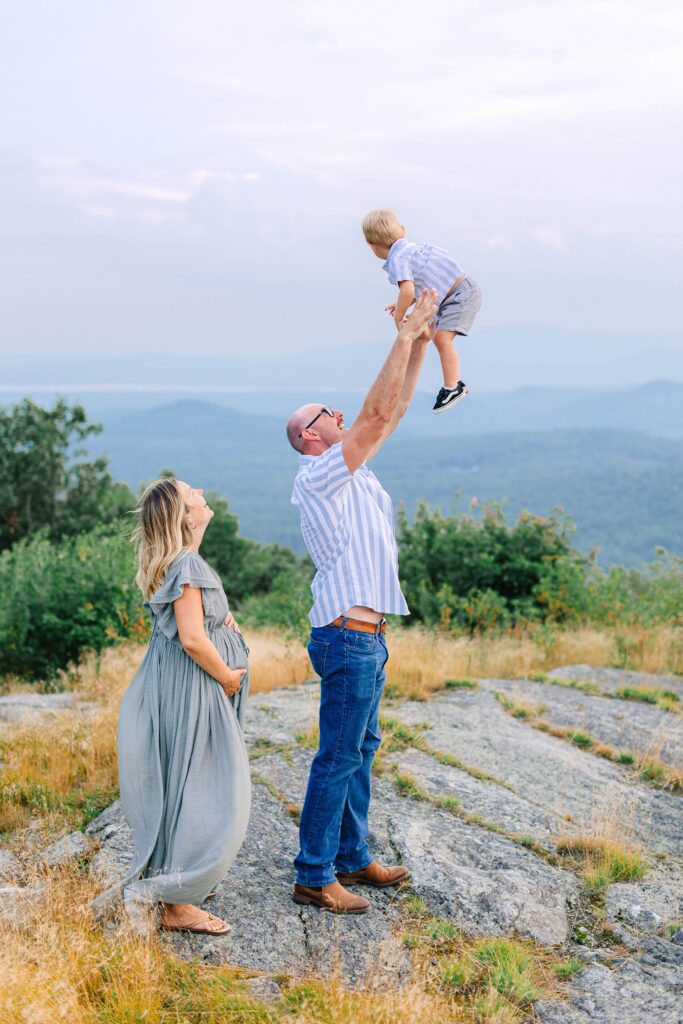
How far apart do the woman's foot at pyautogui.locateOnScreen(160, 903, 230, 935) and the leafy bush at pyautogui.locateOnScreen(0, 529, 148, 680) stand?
742cm

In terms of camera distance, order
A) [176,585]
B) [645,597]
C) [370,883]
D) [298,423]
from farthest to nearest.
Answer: [645,597] → [370,883] → [298,423] → [176,585]

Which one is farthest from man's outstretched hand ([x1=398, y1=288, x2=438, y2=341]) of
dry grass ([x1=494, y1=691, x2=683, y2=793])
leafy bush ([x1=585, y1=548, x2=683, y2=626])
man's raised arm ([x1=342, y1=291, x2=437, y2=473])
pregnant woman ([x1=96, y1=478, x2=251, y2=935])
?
leafy bush ([x1=585, y1=548, x2=683, y2=626])

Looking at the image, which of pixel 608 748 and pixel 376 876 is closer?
pixel 376 876

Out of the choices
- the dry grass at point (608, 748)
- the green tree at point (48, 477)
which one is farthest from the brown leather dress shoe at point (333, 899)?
the green tree at point (48, 477)

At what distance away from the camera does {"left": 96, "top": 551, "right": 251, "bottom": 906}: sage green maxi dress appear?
382 centimetres

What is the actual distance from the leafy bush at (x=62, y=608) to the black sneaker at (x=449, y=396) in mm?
7532

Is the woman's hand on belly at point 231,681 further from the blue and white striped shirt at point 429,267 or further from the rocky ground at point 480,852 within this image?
the blue and white striped shirt at point 429,267

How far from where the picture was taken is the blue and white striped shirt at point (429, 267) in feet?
13.9

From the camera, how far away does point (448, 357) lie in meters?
4.50

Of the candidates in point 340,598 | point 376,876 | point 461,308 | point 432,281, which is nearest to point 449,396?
point 461,308

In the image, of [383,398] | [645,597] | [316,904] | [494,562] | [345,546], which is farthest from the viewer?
[494,562]

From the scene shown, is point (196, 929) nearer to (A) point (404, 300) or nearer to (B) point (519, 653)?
(A) point (404, 300)

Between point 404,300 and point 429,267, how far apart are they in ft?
0.87

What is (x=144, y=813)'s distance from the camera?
3.95 m
